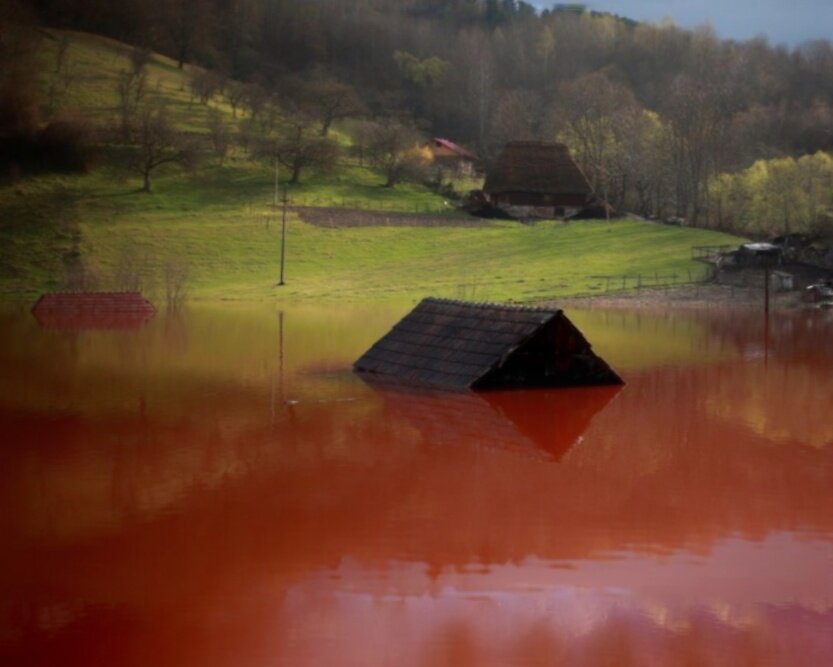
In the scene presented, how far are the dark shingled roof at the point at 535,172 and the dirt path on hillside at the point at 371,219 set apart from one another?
6.99 metres

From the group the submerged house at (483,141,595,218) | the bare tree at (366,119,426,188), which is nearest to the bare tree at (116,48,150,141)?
the bare tree at (366,119,426,188)

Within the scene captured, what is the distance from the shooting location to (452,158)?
89.7 metres

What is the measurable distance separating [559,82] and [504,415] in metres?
99.9

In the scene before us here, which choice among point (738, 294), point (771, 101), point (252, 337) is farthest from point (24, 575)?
point (771, 101)

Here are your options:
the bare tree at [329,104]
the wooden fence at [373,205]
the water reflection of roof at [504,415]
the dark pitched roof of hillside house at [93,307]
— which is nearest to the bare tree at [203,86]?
the bare tree at [329,104]

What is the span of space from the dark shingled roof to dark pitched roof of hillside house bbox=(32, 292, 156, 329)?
1367 inches

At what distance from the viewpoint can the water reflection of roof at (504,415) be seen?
16.7 meters

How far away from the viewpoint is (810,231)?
169ft

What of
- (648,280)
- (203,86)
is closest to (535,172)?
(648,280)

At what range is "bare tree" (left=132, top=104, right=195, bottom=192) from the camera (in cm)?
6806

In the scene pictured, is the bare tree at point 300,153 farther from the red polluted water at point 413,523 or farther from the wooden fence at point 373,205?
the red polluted water at point 413,523

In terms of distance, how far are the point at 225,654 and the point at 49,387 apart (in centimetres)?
1450

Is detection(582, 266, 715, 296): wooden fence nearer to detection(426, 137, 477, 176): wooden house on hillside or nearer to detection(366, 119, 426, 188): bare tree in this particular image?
detection(366, 119, 426, 188): bare tree

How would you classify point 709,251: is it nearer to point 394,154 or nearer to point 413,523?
point 394,154
